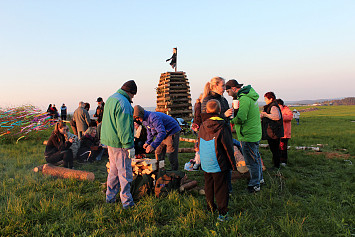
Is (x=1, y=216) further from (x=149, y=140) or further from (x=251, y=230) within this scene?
(x=251, y=230)

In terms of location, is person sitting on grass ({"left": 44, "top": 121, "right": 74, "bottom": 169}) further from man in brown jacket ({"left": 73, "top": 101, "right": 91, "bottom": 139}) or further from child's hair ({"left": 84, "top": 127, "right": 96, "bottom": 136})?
man in brown jacket ({"left": 73, "top": 101, "right": 91, "bottom": 139})

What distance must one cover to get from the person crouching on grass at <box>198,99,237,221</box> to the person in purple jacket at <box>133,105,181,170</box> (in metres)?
1.84

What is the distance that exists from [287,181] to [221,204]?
8.14ft

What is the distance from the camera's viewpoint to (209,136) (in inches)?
139

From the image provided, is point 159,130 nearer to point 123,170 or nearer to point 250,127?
point 123,170

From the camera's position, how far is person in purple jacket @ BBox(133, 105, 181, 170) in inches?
206

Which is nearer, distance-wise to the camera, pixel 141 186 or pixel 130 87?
pixel 130 87

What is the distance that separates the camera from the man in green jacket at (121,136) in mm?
3938

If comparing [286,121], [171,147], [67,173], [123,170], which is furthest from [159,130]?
[286,121]

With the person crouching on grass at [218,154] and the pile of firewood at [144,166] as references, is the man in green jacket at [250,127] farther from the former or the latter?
the pile of firewood at [144,166]

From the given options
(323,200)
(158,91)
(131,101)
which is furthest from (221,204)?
(158,91)

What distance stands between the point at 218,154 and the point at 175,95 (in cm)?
1428

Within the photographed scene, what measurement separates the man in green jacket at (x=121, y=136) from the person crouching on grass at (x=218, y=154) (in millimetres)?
1404

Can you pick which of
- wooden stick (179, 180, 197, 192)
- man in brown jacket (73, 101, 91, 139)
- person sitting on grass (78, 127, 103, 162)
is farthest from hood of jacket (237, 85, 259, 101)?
man in brown jacket (73, 101, 91, 139)
